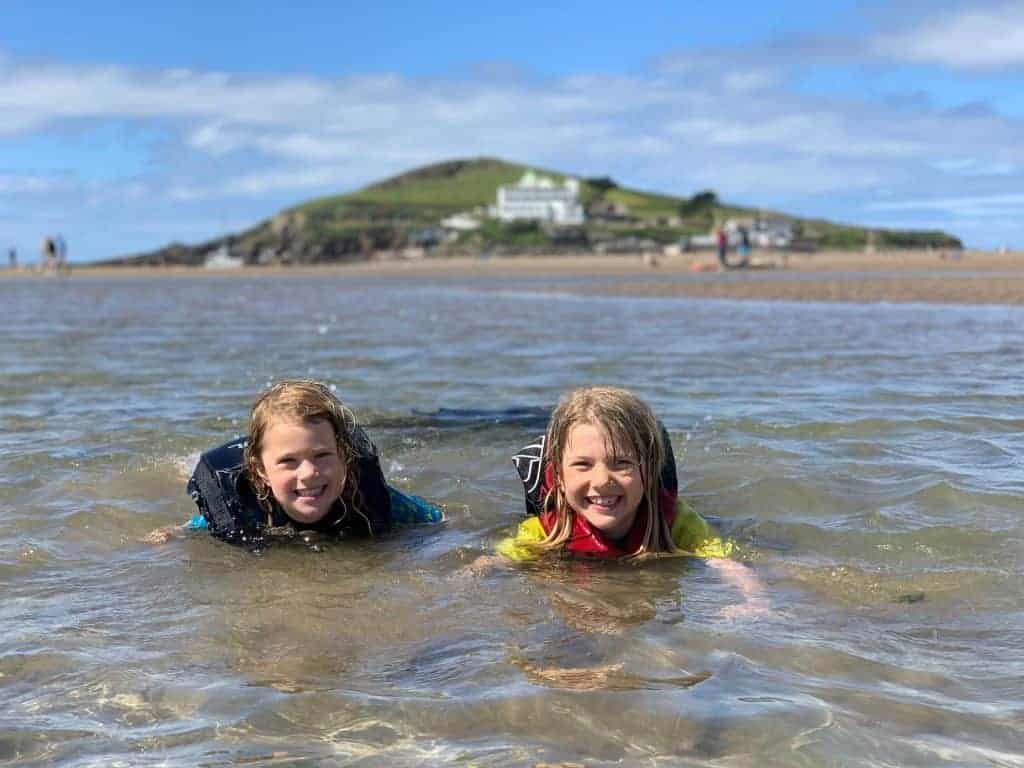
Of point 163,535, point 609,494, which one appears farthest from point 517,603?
point 163,535

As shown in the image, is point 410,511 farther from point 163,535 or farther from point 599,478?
point 599,478

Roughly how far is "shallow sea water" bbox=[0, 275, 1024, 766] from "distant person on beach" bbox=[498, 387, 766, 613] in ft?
0.63

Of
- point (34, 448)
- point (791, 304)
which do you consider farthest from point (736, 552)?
point (791, 304)

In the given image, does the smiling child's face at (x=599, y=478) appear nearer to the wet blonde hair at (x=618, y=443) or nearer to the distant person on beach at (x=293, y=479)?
the wet blonde hair at (x=618, y=443)

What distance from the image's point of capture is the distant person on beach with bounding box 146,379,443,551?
5.40 m

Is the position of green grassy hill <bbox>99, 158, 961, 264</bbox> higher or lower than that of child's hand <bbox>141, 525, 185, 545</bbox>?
higher

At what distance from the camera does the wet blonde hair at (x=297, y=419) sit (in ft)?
17.7

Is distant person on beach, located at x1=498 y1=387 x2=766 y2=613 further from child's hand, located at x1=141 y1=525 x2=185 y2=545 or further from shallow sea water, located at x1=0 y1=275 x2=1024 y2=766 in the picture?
child's hand, located at x1=141 y1=525 x2=185 y2=545

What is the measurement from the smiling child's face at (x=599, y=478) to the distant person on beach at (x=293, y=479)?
1155 mm

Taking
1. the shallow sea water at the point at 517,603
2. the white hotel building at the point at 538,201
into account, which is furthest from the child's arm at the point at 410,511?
the white hotel building at the point at 538,201

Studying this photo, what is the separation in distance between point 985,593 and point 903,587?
334 millimetres

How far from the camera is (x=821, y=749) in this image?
3.14 m

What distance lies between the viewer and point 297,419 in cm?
537

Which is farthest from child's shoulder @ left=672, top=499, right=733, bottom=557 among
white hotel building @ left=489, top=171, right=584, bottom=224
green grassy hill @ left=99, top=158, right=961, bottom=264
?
white hotel building @ left=489, top=171, right=584, bottom=224
